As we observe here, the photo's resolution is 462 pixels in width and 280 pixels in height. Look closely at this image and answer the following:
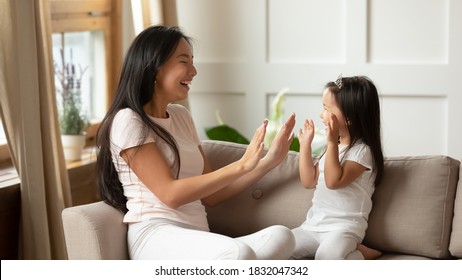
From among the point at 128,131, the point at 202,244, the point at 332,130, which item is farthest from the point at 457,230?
the point at 128,131

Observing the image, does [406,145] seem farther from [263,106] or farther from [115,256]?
[115,256]

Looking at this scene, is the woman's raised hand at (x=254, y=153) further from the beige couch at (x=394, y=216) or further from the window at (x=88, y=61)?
the window at (x=88, y=61)

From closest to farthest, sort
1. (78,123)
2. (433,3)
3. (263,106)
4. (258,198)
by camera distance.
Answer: (258,198) → (78,123) → (433,3) → (263,106)

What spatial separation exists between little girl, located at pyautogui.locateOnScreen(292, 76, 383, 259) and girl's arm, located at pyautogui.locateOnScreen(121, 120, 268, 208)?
0.26 metres

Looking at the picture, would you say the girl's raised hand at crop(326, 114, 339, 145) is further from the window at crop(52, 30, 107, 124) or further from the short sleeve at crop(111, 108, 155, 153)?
the window at crop(52, 30, 107, 124)

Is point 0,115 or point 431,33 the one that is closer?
point 0,115

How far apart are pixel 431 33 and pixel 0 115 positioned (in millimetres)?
2311

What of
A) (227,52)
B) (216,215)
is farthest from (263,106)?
(216,215)

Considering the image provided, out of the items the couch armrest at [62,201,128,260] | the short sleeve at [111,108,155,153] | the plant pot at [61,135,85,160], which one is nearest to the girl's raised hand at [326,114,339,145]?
the short sleeve at [111,108,155,153]

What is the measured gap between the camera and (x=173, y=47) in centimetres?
257

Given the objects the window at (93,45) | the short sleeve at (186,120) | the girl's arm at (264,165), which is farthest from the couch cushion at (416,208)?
the window at (93,45)

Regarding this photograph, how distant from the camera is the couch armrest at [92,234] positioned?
2434 mm

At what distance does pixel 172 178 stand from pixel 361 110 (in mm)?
649

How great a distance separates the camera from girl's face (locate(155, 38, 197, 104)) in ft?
8.44
